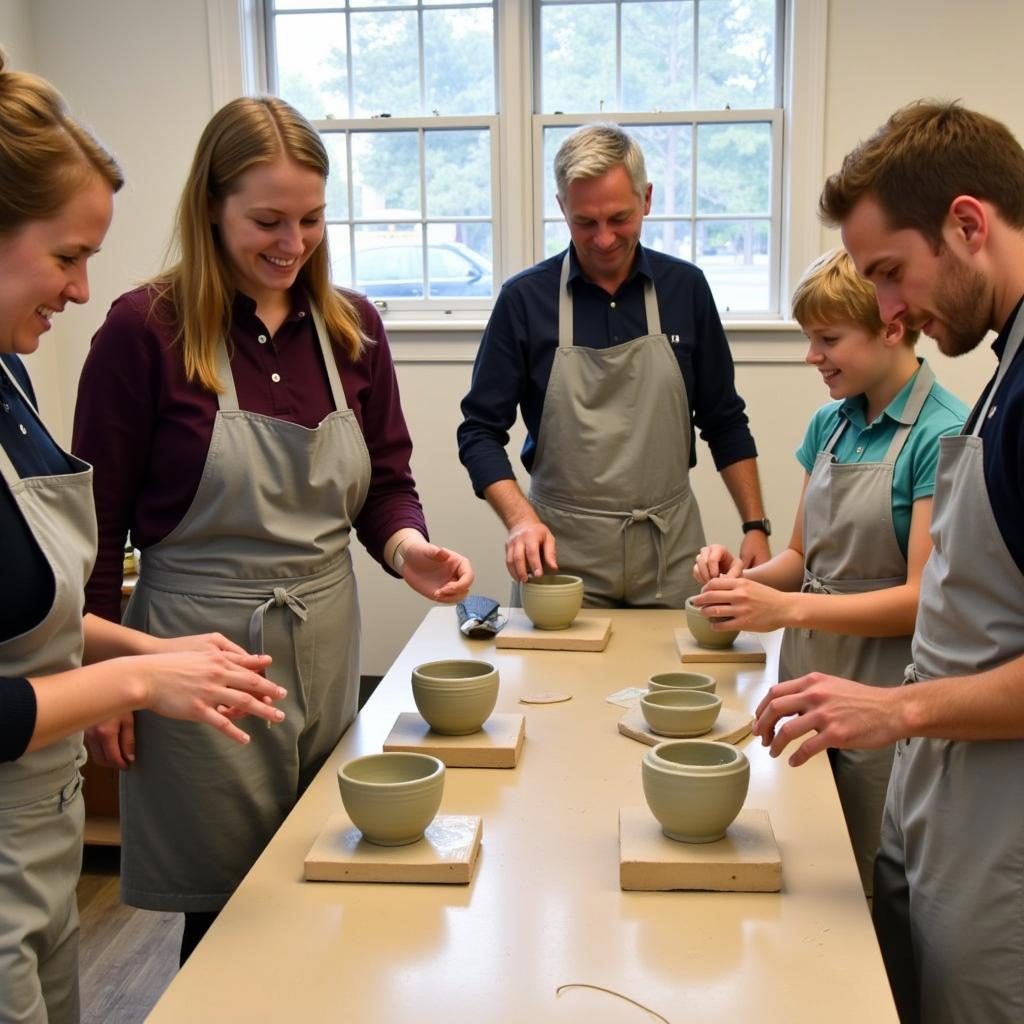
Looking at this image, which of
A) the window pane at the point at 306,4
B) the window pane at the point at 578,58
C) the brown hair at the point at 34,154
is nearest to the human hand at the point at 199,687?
the brown hair at the point at 34,154

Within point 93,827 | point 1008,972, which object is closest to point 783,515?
point 93,827

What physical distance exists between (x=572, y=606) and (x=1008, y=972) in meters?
1.10

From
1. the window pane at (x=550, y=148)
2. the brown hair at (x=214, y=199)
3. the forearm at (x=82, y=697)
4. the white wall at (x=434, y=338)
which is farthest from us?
the window pane at (x=550, y=148)

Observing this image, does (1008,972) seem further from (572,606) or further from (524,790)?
(572,606)

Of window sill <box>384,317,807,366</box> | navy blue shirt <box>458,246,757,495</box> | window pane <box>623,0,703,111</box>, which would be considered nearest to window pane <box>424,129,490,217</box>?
window sill <box>384,317,807,366</box>

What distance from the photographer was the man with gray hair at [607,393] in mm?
2553

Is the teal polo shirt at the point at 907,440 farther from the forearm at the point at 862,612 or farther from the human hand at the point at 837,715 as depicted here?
the human hand at the point at 837,715

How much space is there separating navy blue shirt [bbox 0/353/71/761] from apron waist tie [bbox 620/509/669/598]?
1.38 metres

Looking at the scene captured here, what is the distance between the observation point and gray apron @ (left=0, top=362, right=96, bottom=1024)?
4.06ft

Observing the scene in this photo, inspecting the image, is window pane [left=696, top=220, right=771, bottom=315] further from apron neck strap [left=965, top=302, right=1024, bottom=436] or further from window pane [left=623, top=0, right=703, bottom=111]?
apron neck strap [left=965, top=302, right=1024, bottom=436]

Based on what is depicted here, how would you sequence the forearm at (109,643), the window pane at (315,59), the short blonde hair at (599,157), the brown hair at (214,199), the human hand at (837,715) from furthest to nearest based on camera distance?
1. the window pane at (315,59)
2. the short blonde hair at (599,157)
3. the brown hair at (214,199)
4. the forearm at (109,643)
5. the human hand at (837,715)

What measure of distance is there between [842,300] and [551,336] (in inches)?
32.2

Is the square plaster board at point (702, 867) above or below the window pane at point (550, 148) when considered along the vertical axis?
below

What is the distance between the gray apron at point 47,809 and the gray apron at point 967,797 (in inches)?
39.0
